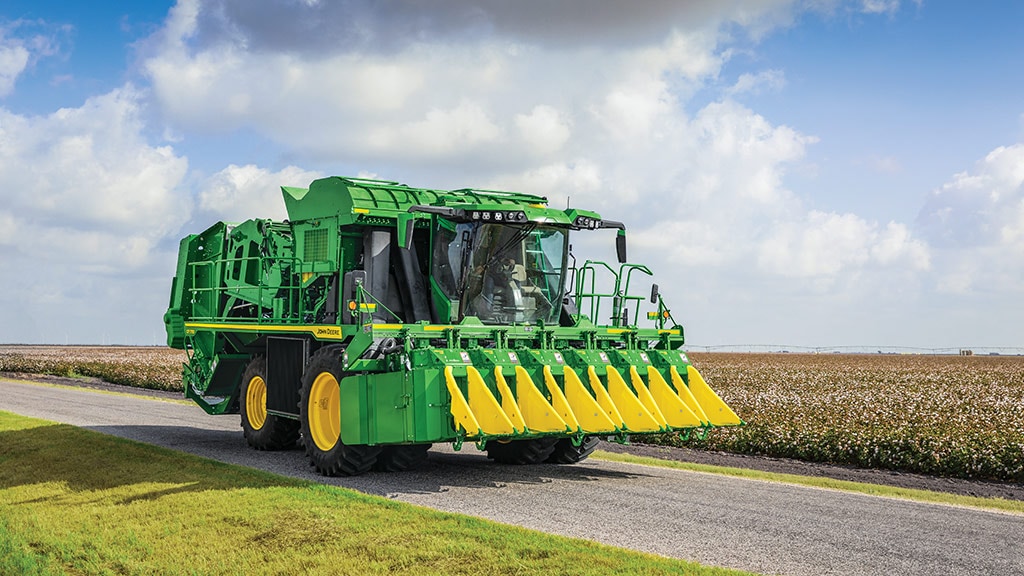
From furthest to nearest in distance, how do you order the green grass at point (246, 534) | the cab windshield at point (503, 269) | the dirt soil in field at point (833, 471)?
the dirt soil in field at point (833, 471) < the cab windshield at point (503, 269) < the green grass at point (246, 534)

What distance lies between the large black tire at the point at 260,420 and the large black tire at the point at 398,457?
2.90m

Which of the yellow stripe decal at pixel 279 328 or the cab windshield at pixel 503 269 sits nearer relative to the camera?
the yellow stripe decal at pixel 279 328

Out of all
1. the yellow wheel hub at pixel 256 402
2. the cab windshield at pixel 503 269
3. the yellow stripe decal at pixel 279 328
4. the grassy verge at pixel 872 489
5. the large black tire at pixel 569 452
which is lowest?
the grassy verge at pixel 872 489

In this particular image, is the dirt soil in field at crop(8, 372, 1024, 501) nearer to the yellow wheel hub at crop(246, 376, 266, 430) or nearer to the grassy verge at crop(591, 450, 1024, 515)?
the grassy verge at crop(591, 450, 1024, 515)

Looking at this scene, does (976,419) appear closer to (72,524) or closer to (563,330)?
(563,330)

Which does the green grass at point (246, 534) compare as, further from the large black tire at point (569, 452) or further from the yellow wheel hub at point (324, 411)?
the large black tire at point (569, 452)

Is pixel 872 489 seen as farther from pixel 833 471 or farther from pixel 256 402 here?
pixel 256 402

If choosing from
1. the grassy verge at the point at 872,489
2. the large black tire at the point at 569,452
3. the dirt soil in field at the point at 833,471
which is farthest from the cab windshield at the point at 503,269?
the dirt soil in field at the point at 833,471

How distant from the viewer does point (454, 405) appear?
12125 mm

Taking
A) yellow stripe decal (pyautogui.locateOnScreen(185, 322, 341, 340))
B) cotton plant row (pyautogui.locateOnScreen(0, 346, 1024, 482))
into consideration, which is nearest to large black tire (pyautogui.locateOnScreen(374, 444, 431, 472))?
yellow stripe decal (pyautogui.locateOnScreen(185, 322, 341, 340))

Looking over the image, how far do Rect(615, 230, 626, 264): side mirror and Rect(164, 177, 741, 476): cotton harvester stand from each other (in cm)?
3

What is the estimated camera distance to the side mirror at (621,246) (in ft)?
50.1

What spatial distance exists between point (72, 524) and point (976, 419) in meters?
18.3

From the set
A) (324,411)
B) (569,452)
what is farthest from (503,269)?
(324,411)
